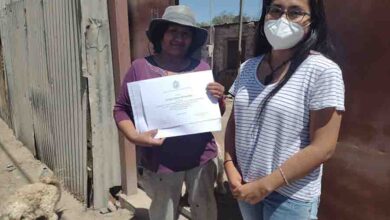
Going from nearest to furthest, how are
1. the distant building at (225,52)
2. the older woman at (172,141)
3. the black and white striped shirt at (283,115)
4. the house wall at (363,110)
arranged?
the black and white striped shirt at (283,115), the house wall at (363,110), the older woman at (172,141), the distant building at (225,52)

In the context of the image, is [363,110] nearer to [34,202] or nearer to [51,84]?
[34,202]

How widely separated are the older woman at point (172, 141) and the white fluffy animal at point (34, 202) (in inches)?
71.4

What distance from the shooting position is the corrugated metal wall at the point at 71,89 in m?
3.98

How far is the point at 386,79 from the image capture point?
6.64 ft

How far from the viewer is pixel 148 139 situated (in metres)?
2.35

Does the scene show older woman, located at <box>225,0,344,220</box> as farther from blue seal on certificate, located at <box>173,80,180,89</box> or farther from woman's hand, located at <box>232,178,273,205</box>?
blue seal on certificate, located at <box>173,80,180,89</box>

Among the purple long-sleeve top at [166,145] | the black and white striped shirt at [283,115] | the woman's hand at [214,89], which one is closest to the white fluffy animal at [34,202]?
the purple long-sleeve top at [166,145]

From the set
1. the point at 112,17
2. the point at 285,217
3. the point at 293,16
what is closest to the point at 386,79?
the point at 293,16

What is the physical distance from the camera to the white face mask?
1.63 meters

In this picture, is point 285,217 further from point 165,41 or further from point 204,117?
point 165,41

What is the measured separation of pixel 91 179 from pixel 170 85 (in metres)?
2.41

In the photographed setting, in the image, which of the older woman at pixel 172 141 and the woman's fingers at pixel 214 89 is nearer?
the woman's fingers at pixel 214 89

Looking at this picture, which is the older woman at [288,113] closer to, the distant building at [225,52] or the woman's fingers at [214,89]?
the woman's fingers at [214,89]

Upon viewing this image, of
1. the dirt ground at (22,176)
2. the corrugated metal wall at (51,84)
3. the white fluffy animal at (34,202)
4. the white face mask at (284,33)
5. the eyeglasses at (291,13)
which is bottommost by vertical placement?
the dirt ground at (22,176)
